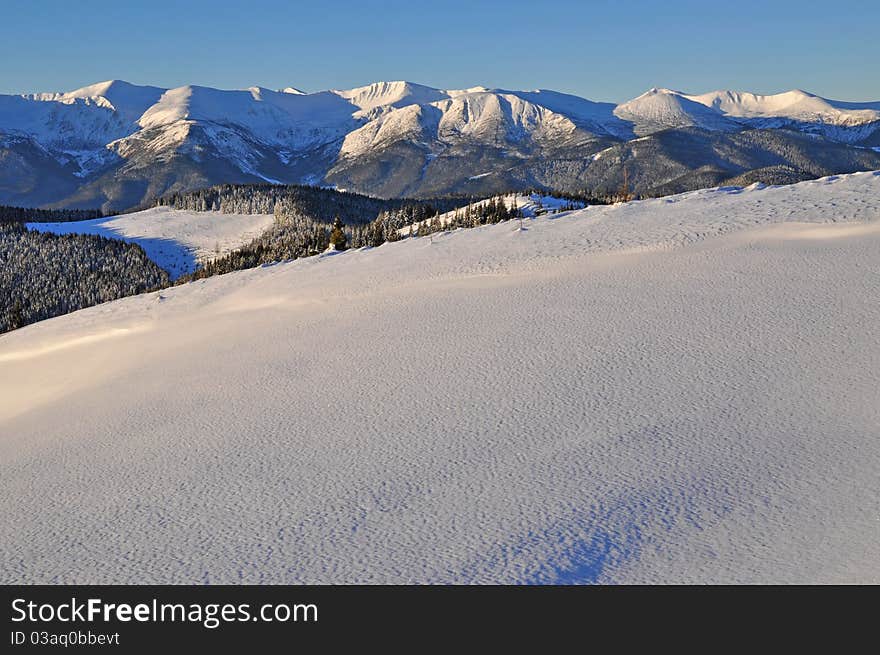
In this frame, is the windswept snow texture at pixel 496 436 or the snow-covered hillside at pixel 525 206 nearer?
the windswept snow texture at pixel 496 436

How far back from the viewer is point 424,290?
39.5 metres

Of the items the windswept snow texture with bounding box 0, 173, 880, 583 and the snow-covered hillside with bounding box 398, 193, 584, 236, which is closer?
the windswept snow texture with bounding box 0, 173, 880, 583

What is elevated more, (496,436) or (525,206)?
(525,206)

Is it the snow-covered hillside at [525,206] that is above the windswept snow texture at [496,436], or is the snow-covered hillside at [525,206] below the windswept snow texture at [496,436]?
above

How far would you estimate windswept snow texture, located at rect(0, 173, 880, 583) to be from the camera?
42.6 feet

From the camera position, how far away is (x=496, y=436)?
18.2m

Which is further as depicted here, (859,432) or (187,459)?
(187,459)

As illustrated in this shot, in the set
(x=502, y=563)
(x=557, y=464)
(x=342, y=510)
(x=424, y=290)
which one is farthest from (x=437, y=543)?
(x=424, y=290)

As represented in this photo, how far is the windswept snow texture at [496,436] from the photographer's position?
13.0 metres

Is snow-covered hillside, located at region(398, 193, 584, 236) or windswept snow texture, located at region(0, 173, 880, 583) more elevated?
snow-covered hillside, located at region(398, 193, 584, 236)

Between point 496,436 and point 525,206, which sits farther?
point 525,206

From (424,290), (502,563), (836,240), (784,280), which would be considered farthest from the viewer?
(424,290)

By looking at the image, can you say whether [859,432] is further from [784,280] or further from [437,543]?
[784,280]

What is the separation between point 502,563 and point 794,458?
306 inches
